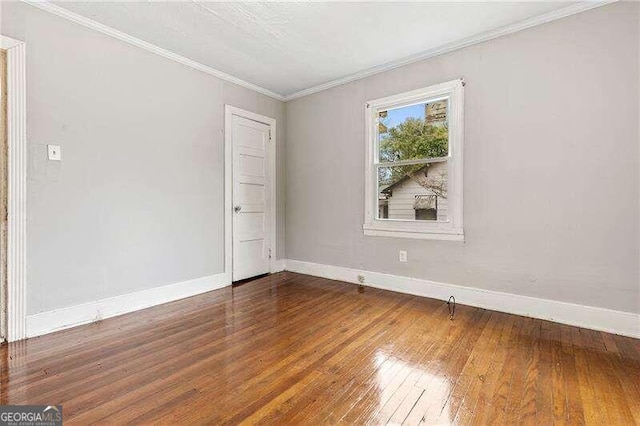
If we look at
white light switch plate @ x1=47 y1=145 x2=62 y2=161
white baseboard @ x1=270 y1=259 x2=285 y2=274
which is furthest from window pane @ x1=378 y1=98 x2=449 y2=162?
white light switch plate @ x1=47 y1=145 x2=62 y2=161

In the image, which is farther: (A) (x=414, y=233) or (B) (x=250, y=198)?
(B) (x=250, y=198)

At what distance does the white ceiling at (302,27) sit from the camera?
2566 mm

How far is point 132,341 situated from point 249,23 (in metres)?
2.84

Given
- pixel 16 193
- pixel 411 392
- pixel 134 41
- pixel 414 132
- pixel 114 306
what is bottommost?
pixel 411 392

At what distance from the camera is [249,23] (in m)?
2.78

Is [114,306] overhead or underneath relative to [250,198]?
underneath

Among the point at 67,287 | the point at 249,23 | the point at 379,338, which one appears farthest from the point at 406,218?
the point at 67,287

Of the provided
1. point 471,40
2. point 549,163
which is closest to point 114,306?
point 549,163

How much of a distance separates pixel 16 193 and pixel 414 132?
368 centimetres

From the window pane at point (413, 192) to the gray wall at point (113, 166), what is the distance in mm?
2042

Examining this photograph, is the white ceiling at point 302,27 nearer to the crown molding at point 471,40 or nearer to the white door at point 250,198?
the crown molding at point 471,40

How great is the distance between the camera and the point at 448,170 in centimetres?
327

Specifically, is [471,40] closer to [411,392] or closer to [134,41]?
[411,392]

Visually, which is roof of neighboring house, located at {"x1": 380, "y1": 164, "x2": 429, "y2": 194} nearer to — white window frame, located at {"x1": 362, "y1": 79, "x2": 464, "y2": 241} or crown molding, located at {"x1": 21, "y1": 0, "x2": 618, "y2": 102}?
white window frame, located at {"x1": 362, "y1": 79, "x2": 464, "y2": 241}
